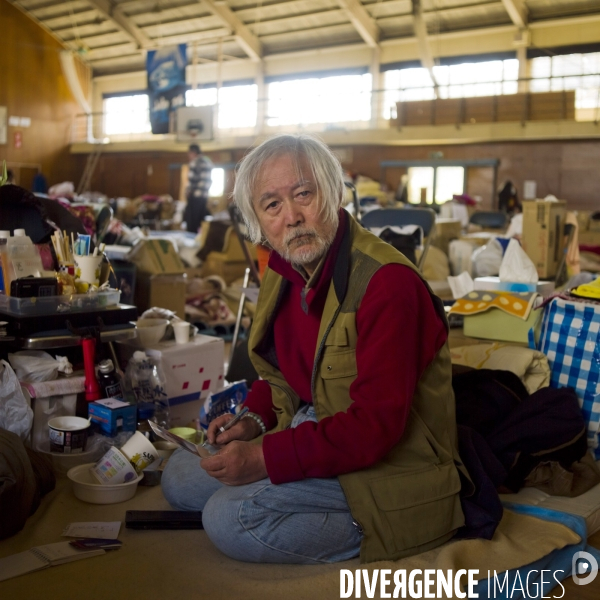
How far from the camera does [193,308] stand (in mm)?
5441

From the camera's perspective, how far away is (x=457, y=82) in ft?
47.0

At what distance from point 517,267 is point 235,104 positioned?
48.4 feet

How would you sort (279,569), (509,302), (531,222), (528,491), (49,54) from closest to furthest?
(279,569), (528,491), (509,302), (531,222), (49,54)

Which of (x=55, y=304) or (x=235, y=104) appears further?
(x=235, y=104)

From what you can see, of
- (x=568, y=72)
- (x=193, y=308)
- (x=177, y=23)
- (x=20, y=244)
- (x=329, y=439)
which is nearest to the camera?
(x=329, y=439)

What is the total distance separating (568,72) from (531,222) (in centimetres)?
1033

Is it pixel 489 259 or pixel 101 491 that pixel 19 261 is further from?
pixel 489 259

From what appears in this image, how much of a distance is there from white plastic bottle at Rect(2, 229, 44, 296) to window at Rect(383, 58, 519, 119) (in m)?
11.7

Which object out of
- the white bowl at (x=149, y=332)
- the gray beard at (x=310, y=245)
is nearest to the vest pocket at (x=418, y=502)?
the gray beard at (x=310, y=245)

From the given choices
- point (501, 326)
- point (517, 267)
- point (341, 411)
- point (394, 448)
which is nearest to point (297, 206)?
point (341, 411)

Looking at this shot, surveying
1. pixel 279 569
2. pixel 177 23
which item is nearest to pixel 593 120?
pixel 177 23

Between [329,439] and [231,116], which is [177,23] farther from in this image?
[329,439]

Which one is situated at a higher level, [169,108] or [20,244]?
[169,108]

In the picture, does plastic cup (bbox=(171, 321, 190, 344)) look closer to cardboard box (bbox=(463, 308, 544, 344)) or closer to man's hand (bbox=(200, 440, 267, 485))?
cardboard box (bbox=(463, 308, 544, 344))
